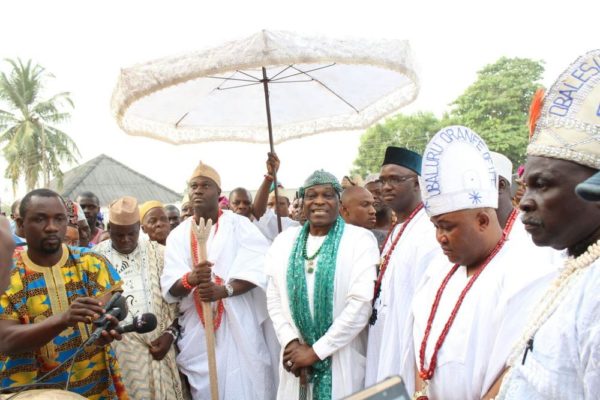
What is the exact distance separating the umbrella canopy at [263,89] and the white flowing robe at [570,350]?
2.56 meters

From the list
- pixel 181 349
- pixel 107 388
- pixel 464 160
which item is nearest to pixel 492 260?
pixel 464 160

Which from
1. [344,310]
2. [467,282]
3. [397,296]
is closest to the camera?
[467,282]

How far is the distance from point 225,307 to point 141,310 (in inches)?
26.5

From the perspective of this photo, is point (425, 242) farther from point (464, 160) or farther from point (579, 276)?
point (579, 276)

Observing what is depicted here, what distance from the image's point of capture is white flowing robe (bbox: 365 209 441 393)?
137 inches

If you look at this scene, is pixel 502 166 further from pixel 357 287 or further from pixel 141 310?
pixel 141 310

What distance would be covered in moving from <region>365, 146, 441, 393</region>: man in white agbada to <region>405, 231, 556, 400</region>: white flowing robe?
2.13 ft

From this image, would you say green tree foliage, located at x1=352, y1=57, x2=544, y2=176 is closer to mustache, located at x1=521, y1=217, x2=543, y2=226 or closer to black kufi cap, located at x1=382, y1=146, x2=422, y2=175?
black kufi cap, located at x1=382, y1=146, x2=422, y2=175

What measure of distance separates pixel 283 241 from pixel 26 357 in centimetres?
186

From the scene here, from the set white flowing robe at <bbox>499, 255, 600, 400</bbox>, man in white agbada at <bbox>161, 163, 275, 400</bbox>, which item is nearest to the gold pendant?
white flowing robe at <bbox>499, 255, 600, 400</bbox>

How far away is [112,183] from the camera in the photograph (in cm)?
2981

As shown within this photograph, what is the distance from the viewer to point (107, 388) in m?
3.32

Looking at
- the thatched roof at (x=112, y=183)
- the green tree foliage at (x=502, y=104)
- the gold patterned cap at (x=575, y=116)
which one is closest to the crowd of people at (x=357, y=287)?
the gold patterned cap at (x=575, y=116)

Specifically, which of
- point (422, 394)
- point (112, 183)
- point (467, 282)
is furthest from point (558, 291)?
point (112, 183)
